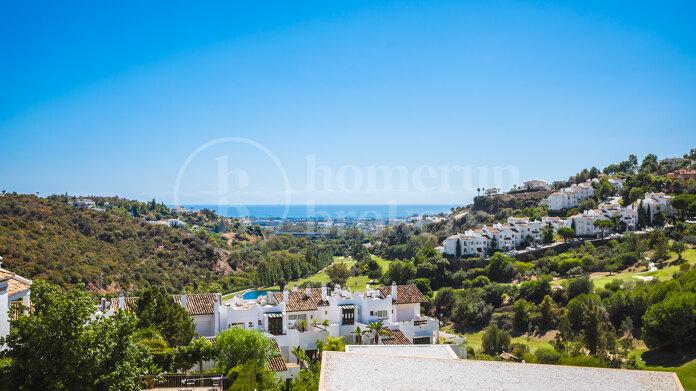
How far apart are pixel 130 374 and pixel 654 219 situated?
69719 mm

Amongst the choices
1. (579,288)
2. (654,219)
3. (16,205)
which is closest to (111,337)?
(579,288)

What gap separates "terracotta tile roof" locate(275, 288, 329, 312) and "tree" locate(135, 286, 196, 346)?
5903 millimetres

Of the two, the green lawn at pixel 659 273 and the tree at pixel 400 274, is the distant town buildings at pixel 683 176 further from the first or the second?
the tree at pixel 400 274

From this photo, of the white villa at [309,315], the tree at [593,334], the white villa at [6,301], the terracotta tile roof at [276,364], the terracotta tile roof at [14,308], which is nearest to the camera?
the terracotta tile roof at [14,308]

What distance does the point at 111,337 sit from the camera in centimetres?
1013

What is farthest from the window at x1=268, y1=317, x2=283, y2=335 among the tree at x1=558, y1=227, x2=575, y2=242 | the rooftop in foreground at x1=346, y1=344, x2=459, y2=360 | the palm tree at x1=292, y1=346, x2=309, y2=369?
the tree at x1=558, y1=227, x2=575, y2=242

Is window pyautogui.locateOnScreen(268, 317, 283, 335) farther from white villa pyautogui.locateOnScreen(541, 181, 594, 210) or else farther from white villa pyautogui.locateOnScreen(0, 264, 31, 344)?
white villa pyautogui.locateOnScreen(541, 181, 594, 210)

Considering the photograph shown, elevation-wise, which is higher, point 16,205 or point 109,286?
point 16,205

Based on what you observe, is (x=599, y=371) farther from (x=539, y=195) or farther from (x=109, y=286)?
(x=539, y=195)

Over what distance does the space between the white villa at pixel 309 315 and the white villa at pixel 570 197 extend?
57.2 meters

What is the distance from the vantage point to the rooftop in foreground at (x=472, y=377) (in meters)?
8.58

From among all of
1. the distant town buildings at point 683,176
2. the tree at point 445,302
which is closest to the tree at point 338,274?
the tree at point 445,302

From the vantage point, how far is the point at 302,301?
27.0 metres

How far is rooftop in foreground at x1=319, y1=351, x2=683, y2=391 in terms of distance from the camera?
858cm
